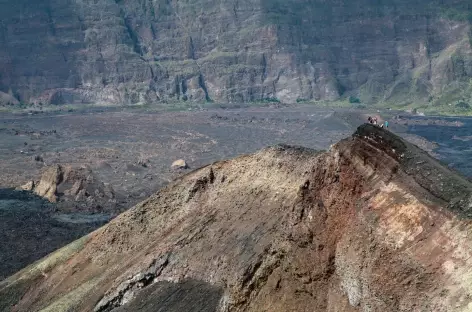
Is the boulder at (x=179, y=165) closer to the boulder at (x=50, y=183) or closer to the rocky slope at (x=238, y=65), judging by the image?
the boulder at (x=50, y=183)

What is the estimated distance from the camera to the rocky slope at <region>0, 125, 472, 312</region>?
1202 centimetres

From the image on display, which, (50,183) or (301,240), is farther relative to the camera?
(50,183)

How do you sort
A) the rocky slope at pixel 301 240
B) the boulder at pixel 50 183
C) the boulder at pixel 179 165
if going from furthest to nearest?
1. the boulder at pixel 179 165
2. the boulder at pixel 50 183
3. the rocky slope at pixel 301 240

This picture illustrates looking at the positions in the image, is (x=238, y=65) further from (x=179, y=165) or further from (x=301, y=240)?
(x=301, y=240)

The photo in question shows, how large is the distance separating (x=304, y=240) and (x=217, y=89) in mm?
181745

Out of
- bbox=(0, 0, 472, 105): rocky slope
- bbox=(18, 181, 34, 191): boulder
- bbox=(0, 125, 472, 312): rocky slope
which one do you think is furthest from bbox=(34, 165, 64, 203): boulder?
bbox=(0, 0, 472, 105): rocky slope

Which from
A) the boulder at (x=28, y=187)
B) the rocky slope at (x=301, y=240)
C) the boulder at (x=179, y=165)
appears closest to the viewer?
the rocky slope at (x=301, y=240)

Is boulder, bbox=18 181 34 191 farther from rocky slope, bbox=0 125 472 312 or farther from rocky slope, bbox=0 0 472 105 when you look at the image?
rocky slope, bbox=0 0 472 105

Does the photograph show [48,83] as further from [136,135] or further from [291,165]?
[291,165]

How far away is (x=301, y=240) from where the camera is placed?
1453 cm

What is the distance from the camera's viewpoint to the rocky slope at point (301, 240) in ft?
39.4

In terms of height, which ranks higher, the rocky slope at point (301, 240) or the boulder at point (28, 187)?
the rocky slope at point (301, 240)

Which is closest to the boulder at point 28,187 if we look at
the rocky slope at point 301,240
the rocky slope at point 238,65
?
the rocky slope at point 301,240

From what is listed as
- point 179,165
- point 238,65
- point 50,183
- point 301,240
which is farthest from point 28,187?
point 238,65
